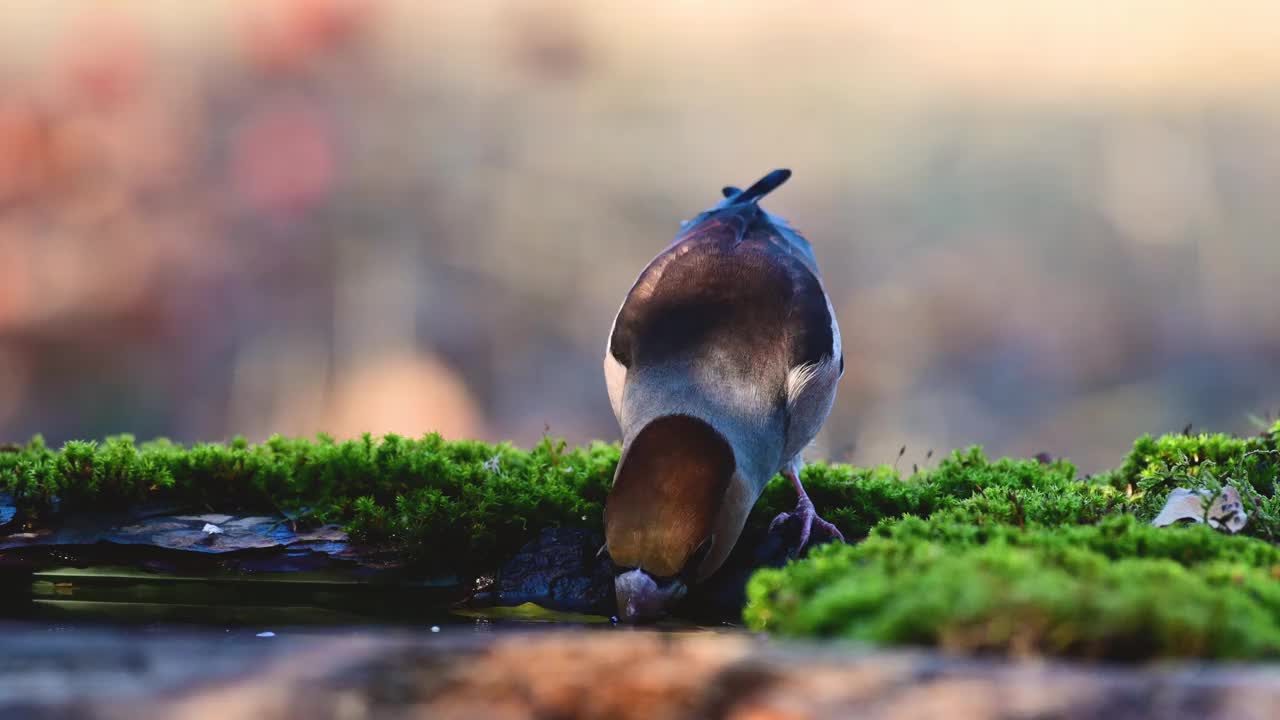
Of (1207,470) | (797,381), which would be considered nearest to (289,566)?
(797,381)

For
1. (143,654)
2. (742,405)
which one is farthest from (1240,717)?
(742,405)

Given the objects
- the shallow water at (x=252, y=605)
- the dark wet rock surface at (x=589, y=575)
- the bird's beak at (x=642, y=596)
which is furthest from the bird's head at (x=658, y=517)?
the dark wet rock surface at (x=589, y=575)

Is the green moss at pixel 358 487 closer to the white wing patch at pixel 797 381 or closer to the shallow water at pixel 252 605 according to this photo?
the shallow water at pixel 252 605

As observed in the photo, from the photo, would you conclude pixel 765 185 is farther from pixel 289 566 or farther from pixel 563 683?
pixel 563 683

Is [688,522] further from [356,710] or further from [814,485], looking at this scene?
[356,710]

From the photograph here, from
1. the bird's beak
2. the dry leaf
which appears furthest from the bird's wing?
the dry leaf

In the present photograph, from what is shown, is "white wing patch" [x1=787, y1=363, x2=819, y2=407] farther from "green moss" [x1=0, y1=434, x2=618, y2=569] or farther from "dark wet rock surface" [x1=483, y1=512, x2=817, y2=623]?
"green moss" [x1=0, y1=434, x2=618, y2=569]
